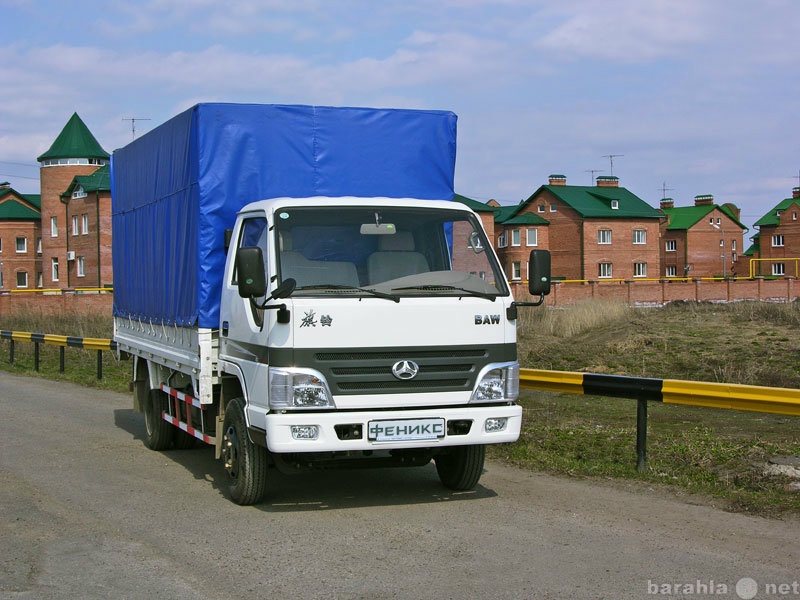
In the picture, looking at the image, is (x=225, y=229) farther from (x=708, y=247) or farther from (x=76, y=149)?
(x=708, y=247)

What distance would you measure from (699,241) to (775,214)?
13014 mm

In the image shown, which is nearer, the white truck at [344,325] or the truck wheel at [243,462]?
the white truck at [344,325]

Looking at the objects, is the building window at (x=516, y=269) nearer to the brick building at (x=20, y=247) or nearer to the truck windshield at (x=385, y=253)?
the brick building at (x=20, y=247)

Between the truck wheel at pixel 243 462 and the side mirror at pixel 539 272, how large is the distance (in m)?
2.44

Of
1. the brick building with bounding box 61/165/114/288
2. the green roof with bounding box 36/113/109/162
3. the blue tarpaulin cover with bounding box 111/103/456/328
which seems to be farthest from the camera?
the green roof with bounding box 36/113/109/162

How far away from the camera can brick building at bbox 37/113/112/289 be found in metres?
69.7

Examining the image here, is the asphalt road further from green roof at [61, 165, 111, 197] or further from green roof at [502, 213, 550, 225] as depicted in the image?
green roof at [502, 213, 550, 225]

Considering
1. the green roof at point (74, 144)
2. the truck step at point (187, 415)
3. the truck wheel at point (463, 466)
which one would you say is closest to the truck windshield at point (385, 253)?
the truck wheel at point (463, 466)

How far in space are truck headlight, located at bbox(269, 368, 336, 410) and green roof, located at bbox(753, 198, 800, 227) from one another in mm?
99298

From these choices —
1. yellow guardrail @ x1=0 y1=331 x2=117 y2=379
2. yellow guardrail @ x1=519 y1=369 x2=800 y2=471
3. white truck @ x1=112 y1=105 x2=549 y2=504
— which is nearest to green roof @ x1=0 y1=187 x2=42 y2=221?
yellow guardrail @ x1=0 y1=331 x2=117 y2=379

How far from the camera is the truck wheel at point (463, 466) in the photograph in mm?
8156

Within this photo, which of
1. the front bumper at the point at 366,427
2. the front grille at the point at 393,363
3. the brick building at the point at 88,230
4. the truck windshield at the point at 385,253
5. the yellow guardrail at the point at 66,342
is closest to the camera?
the front bumper at the point at 366,427

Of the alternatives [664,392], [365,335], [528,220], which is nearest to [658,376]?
[664,392]

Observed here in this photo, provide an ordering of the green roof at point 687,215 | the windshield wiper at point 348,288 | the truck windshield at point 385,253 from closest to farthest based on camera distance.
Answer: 1. the windshield wiper at point 348,288
2. the truck windshield at point 385,253
3. the green roof at point 687,215
